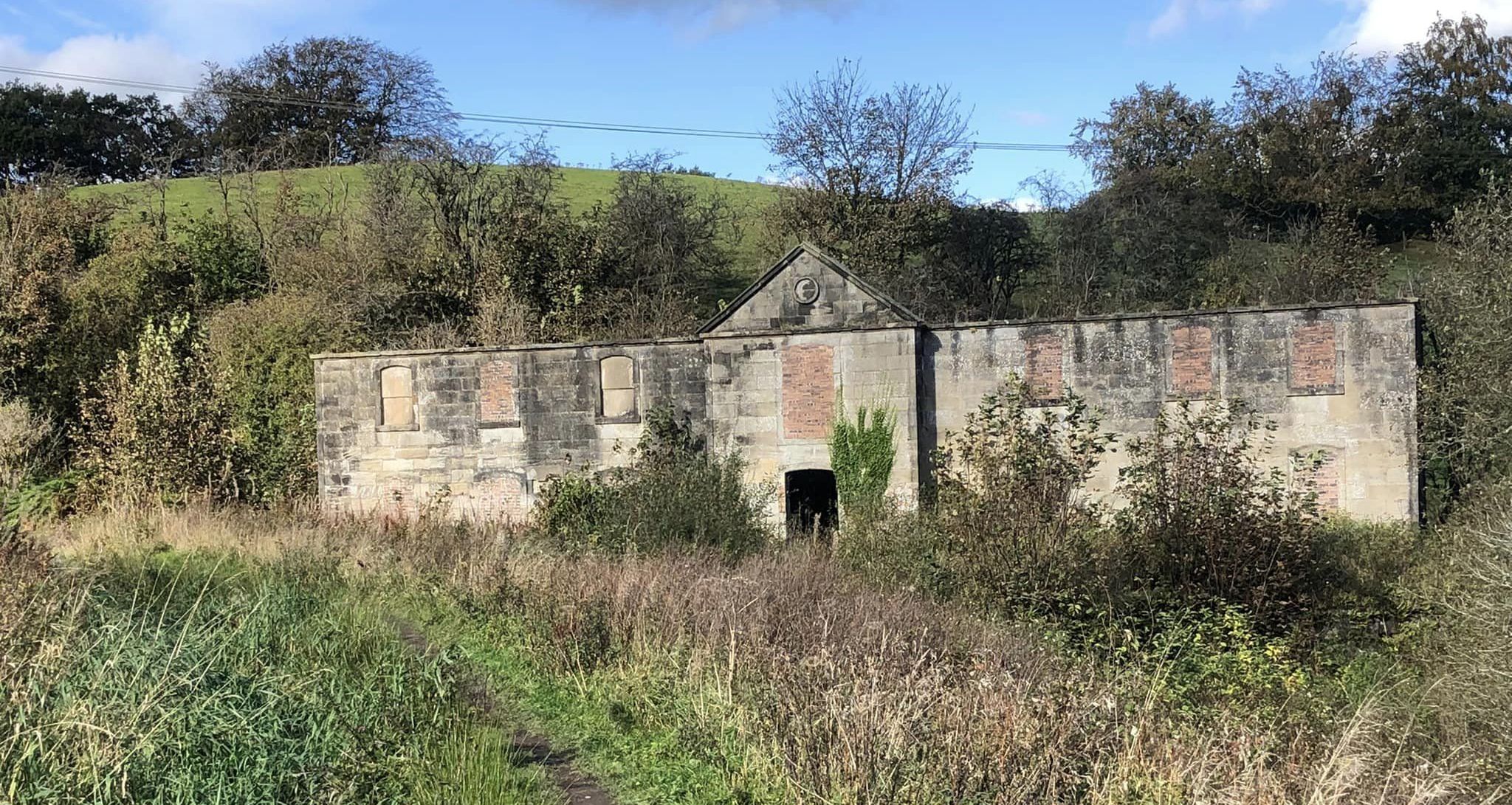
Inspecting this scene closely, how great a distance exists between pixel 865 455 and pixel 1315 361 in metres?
6.96

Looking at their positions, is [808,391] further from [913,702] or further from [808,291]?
[913,702]

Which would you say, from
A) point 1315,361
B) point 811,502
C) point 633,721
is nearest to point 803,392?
point 811,502

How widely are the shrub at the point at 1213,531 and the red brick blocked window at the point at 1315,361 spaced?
16.0ft

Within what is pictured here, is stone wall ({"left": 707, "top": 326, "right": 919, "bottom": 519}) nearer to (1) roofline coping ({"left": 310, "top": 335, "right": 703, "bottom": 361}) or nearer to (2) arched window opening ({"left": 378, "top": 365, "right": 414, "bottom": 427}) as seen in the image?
(1) roofline coping ({"left": 310, "top": 335, "right": 703, "bottom": 361})

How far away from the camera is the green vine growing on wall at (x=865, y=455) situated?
15.6 meters

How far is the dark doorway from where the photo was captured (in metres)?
16.2

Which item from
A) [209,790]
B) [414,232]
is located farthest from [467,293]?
[209,790]

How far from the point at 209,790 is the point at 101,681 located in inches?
44.5

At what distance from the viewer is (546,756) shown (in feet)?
21.0

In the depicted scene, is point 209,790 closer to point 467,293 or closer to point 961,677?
point 961,677

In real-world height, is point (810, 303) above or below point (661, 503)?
above

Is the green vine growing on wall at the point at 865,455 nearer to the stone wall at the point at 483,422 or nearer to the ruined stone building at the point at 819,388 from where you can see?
the ruined stone building at the point at 819,388

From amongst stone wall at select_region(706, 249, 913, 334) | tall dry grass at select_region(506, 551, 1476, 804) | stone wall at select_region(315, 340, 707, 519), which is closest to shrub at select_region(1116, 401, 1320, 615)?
tall dry grass at select_region(506, 551, 1476, 804)

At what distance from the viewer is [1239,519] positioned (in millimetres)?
10344
